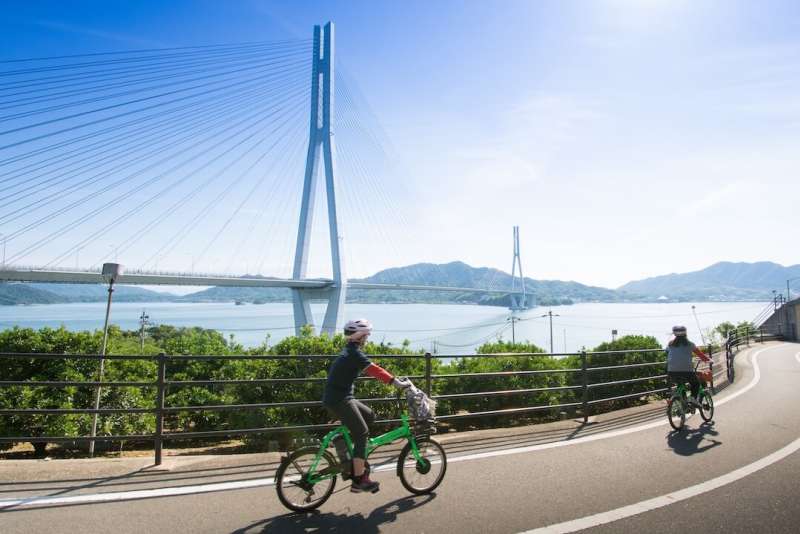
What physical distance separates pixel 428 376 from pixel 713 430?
12.8ft

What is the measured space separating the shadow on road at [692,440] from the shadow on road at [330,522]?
11.1ft

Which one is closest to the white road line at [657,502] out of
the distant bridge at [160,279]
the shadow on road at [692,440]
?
the shadow on road at [692,440]

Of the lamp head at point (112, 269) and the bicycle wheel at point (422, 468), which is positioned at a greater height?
the lamp head at point (112, 269)

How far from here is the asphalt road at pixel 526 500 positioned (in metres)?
3.39

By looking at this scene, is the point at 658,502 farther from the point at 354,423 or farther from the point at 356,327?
the point at 356,327

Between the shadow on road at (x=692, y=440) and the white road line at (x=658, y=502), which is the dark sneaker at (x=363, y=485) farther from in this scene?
the shadow on road at (x=692, y=440)

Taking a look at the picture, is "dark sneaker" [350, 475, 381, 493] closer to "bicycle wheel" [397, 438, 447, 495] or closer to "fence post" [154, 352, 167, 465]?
"bicycle wheel" [397, 438, 447, 495]

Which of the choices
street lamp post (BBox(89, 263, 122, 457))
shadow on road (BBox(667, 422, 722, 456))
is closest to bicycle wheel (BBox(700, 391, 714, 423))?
shadow on road (BBox(667, 422, 722, 456))

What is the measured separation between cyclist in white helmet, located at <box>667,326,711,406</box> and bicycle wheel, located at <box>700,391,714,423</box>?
131mm

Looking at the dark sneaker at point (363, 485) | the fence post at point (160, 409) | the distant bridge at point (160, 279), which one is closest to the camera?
the dark sneaker at point (363, 485)

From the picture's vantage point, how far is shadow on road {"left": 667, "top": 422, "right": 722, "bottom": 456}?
5.39 metres

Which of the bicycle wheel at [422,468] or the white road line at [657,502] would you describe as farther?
the bicycle wheel at [422,468]

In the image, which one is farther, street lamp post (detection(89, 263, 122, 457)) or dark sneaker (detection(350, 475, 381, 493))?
street lamp post (detection(89, 263, 122, 457))

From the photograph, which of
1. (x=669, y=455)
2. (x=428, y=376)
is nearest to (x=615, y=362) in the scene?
(x=669, y=455)
